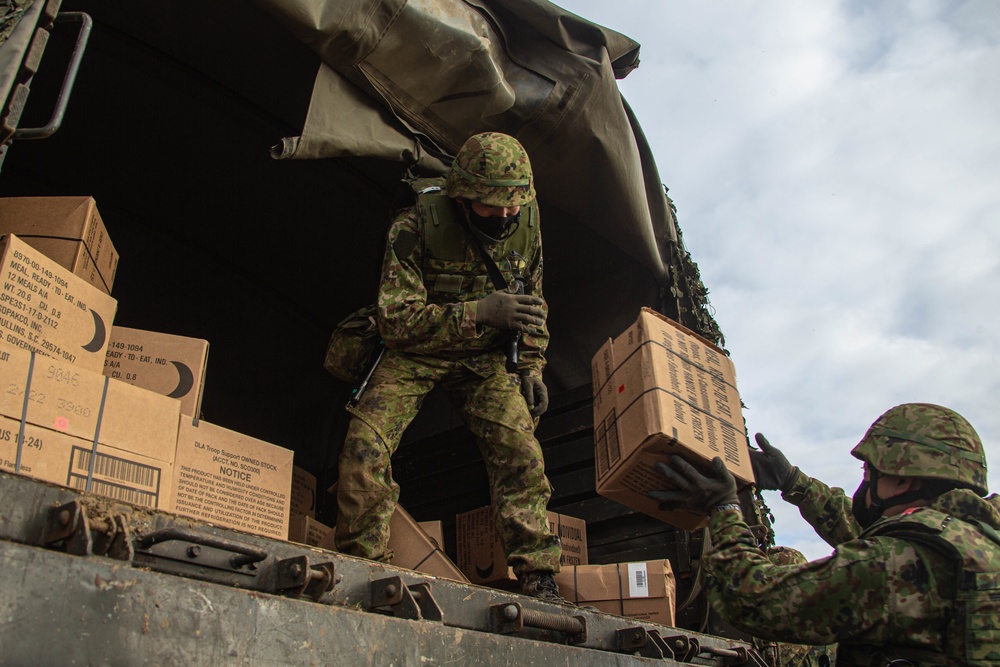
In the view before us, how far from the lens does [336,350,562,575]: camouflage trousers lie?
2.77 meters

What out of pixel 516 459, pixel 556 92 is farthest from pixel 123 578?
pixel 556 92

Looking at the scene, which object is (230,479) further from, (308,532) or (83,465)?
(308,532)

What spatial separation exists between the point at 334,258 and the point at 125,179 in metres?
1.00

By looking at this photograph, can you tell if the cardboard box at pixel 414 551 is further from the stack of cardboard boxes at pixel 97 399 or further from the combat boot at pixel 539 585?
the stack of cardboard boxes at pixel 97 399

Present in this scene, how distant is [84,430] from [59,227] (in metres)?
0.76

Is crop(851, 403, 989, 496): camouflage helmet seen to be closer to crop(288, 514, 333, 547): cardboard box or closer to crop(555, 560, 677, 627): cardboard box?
crop(555, 560, 677, 627): cardboard box

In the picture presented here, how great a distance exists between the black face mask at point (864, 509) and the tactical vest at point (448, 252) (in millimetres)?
1354

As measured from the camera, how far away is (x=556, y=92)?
11.4 ft

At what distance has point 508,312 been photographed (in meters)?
2.95

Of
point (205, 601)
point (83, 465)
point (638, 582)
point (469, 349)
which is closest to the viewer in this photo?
point (205, 601)

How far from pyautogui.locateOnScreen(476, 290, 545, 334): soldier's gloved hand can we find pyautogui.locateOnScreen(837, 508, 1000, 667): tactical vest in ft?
4.00

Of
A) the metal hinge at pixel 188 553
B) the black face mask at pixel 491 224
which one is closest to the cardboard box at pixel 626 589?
the black face mask at pixel 491 224

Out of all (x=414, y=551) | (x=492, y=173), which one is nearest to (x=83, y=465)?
(x=414, y=551)

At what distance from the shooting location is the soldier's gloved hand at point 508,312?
9.70 feet
